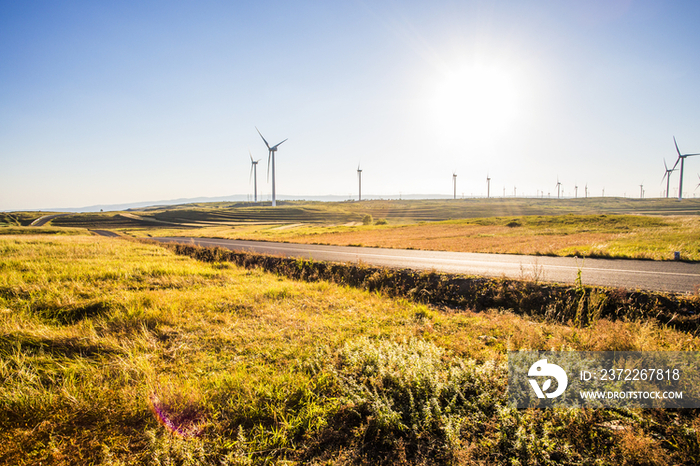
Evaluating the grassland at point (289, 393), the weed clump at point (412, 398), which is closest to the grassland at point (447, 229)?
the grassland at point (289, 393)

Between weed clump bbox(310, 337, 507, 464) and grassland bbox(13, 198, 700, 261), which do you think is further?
grassland bbox(13, 198, 700, 261)

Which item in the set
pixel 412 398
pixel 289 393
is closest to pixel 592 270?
pixel 412 398

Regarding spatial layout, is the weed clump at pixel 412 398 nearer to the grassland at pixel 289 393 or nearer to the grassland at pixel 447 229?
the grassland at pixel 289 393

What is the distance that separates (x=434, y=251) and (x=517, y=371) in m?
16.4

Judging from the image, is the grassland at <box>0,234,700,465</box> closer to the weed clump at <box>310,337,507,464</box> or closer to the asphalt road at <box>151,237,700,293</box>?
the weed clump at <box>310,337,507,464</box>

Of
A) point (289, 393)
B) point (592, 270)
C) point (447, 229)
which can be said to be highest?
point (289, 393)

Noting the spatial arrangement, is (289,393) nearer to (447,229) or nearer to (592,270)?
(592,270)

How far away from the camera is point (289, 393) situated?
13.0ft

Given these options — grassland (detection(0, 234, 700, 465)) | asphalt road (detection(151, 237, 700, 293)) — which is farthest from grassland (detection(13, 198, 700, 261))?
grassland (detection(0, 234, 700, 465))

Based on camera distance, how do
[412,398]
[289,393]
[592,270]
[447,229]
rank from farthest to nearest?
[447,229] < [592,270] < [289,393] < [412,398]

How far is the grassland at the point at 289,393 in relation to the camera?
309 cm

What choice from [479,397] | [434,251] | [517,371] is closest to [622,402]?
[517,371]

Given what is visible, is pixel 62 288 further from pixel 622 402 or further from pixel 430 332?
pixel 622 402

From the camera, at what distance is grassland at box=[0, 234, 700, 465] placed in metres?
3.09
